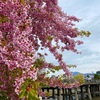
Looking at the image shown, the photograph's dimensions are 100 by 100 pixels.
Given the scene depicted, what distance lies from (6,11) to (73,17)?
6642mm

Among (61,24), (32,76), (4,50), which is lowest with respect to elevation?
(32,76)

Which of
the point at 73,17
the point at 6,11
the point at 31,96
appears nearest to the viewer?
the point at 31,96

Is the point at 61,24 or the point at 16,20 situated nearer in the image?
the point at 16,20

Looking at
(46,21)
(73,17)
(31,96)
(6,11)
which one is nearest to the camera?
(31,96)

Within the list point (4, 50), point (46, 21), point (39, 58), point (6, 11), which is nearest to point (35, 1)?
point (46, 21)

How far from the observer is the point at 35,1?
11.2 m

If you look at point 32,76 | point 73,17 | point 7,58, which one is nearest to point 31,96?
point 32,76

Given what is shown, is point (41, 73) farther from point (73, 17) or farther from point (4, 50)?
point (4, 50)

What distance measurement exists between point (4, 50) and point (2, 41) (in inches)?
11.0

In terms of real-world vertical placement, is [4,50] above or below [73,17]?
below

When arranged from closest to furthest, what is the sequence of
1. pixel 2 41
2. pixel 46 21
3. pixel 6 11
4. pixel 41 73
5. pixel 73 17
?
pixel 2 41 → pixel 6 11 → pixel 46 21 → pixel 41 73 → pixel 73 17

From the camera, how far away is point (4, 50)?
659cm

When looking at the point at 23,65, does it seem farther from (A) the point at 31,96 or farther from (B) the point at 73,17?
(B) the point at 73,17

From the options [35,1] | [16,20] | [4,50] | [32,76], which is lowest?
[32,76]
